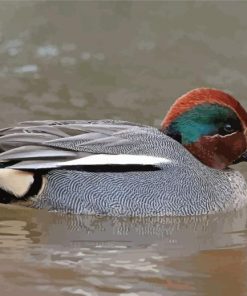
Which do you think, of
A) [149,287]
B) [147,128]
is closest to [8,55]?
[147,128]

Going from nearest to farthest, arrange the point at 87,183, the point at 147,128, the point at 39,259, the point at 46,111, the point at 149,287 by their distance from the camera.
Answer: the point at 149,287
the point at 39,259
the point at 87,183
the point at 147,128
the point at 46,111

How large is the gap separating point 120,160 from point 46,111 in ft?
8.05

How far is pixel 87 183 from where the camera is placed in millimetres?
5305

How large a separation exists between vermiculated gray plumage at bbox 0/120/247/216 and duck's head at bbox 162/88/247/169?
226 millimetres

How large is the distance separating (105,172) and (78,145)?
0.22m

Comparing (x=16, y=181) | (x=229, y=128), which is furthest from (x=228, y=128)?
(x=16, y=181)

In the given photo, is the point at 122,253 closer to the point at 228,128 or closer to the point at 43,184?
the point at 43,184

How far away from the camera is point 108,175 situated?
5.32m

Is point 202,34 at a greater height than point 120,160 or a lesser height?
greater

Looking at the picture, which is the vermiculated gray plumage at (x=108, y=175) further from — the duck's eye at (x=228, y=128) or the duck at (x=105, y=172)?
the duck's eye at (x=228, y=128)

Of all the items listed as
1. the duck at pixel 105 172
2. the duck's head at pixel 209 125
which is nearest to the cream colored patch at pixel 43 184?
the duck at pixel 105 172

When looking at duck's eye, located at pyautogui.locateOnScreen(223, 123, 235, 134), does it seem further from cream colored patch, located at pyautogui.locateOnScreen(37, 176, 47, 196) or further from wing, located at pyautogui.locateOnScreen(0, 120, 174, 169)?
cream colored patch, located at pyautogui.locateOnScreen(37, 176, 47, 196)

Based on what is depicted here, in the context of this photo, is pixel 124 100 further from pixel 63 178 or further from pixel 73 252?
pixel 73 252

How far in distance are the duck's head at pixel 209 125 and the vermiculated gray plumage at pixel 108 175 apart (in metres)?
0.23
